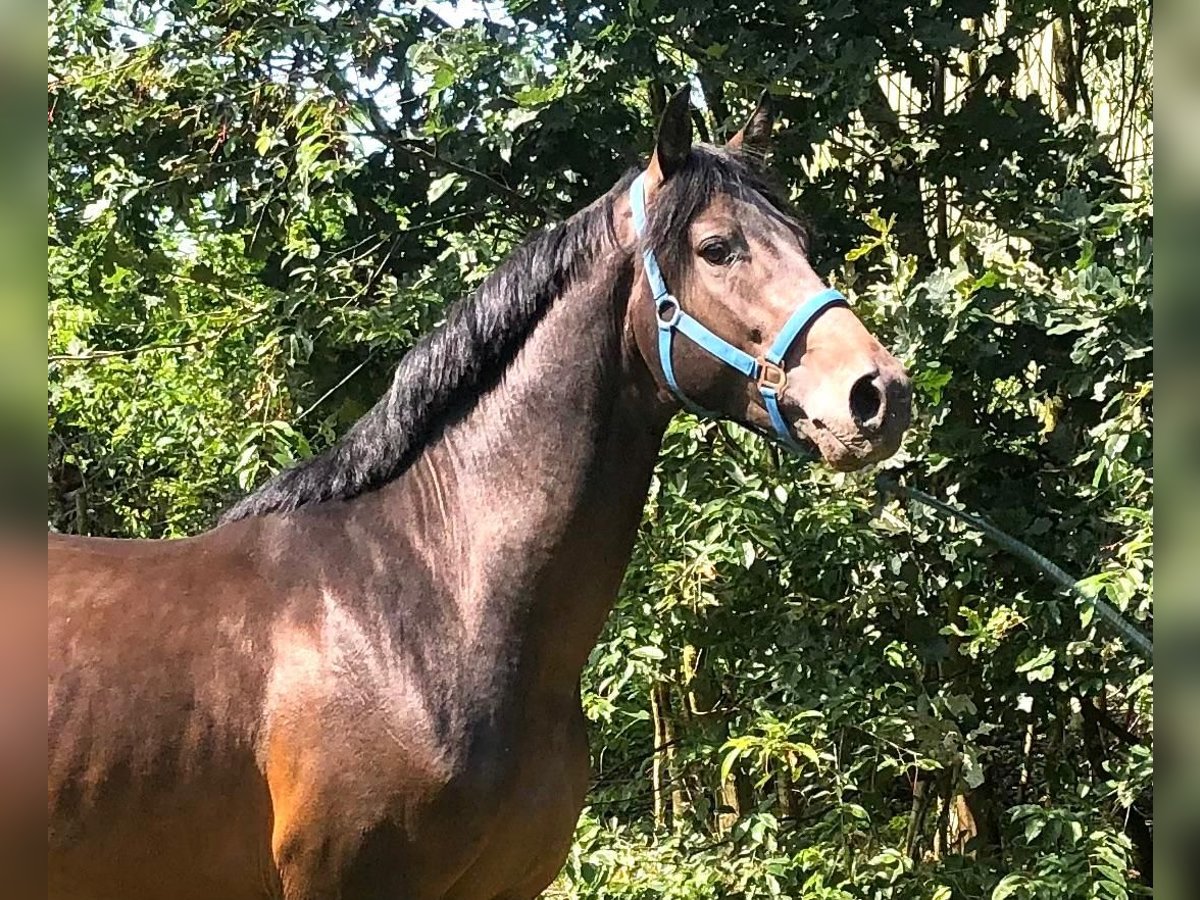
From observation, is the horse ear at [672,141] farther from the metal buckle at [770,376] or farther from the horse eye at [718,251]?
the metal buckle at [770,376]

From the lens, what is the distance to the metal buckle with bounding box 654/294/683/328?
6.77 feet

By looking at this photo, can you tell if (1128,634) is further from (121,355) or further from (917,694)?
(121,355)

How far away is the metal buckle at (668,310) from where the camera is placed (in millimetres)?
2064

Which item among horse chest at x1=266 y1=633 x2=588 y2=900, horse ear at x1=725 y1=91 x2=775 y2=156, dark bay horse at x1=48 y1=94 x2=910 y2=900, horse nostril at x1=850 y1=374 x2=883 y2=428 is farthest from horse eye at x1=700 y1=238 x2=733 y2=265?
horse chest at x1=266 y1=633 x2=588 y2=900

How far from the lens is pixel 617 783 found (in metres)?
4.36

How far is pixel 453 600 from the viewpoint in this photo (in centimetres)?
212

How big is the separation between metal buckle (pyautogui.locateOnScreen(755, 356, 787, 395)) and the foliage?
1.38 m

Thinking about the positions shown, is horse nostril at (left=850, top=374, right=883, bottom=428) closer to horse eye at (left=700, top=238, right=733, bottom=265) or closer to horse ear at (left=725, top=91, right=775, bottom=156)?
horse eye at (left=700, top=238, right=733, bottom=265)

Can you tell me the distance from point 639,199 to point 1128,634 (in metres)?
1.70

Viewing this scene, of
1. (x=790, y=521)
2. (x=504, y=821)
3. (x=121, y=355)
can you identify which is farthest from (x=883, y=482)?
(x=121, y=355)

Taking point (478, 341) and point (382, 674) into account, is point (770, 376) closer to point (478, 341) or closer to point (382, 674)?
point (478, 341)

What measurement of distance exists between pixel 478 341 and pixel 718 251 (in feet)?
1.55

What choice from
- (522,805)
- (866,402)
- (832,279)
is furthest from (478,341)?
(832,279)

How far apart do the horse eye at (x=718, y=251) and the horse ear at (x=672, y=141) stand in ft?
0.57
